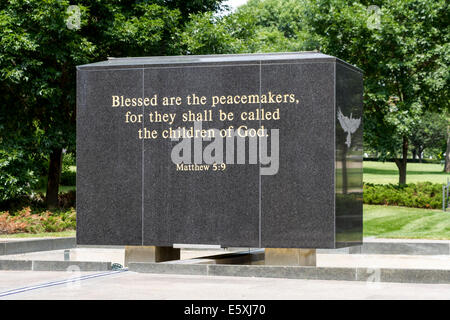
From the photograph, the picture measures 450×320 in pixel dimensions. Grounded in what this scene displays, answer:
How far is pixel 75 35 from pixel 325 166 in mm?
13703

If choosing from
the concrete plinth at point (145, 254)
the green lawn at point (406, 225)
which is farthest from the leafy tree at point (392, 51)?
the concrete plinth at point (145, 254)

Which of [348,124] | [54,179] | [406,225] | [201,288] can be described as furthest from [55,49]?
[201,288]

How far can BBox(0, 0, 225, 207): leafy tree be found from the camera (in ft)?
76.3

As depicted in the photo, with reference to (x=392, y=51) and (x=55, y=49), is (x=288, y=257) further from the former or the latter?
(x=392, y=51)

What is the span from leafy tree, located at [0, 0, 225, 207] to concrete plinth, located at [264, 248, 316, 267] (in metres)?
12.8

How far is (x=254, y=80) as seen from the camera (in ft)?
41.8

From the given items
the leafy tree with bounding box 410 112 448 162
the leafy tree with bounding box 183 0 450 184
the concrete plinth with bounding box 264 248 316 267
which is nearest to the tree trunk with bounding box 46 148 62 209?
the leafy tree with bounding box 183 0 450 184

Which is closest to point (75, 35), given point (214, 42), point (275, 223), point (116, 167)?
point (214, 42)

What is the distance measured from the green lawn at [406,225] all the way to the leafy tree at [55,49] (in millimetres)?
8974

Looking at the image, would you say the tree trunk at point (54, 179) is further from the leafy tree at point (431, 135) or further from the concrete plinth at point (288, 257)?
the leafy tree at point (431, 135)

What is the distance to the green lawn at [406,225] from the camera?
2146 cm

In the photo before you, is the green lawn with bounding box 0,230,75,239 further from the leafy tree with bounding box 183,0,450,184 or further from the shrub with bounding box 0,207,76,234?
the leafy tree with bounding box 183,0,450,184
